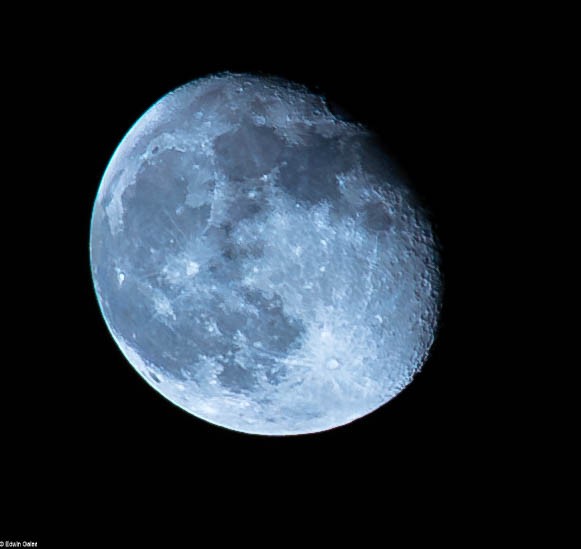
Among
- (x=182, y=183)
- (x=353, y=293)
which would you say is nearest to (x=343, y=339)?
(x=353, y=293)

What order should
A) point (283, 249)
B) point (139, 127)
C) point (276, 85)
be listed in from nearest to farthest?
point (283, 249) → point (276, 85) → point (139, 127)

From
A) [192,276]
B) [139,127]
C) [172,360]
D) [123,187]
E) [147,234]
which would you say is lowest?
[172,360]

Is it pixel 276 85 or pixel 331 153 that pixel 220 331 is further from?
pixel 276 85

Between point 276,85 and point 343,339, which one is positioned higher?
point 276,85

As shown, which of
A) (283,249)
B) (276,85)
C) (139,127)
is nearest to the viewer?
(283,249)

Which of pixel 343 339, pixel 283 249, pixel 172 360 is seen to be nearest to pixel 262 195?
pixel 283 249

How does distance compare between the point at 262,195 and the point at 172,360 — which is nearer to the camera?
the point at 262,195
